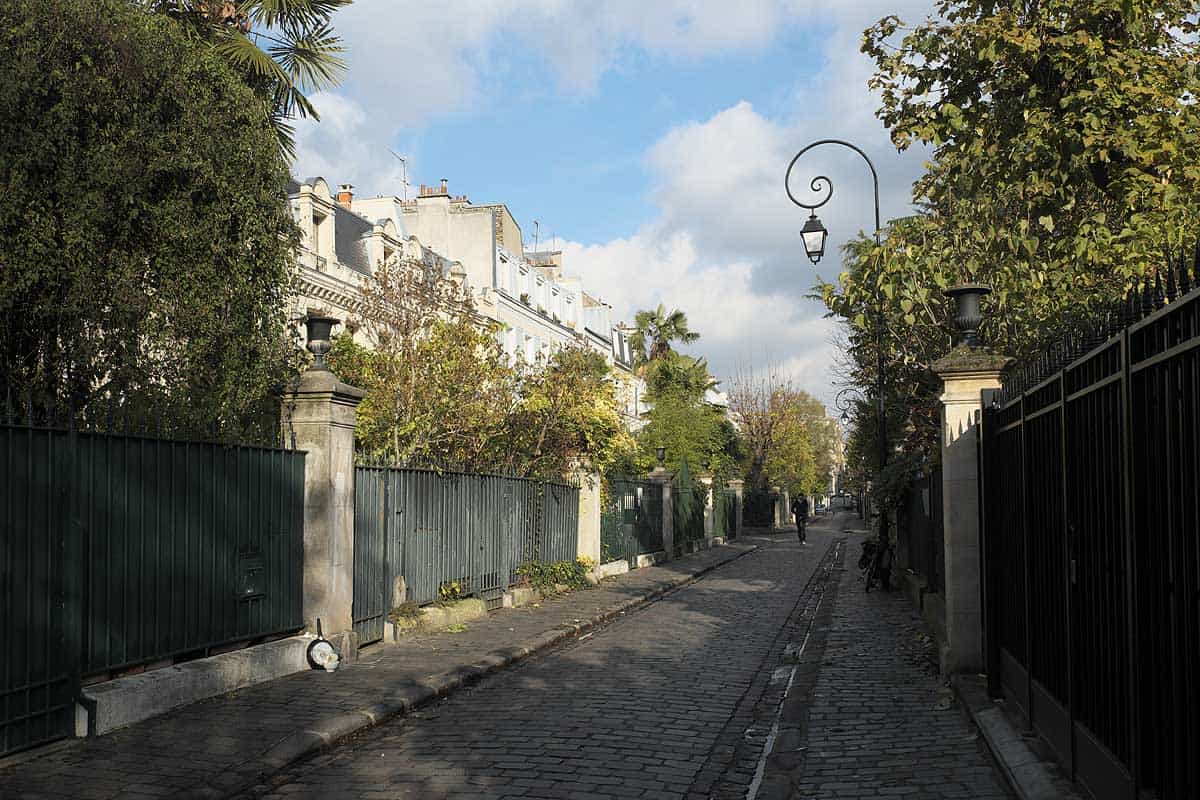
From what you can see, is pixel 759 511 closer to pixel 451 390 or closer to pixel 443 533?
pixel 451 390

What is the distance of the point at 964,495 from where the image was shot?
8.98 meters

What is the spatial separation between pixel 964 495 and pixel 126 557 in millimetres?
6594

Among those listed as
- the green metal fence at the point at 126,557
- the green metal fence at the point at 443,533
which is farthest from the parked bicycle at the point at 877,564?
the green metal fence at the point at 126,557

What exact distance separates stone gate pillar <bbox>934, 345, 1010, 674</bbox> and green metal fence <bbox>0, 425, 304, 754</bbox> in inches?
239

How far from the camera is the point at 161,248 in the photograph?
12547 mm

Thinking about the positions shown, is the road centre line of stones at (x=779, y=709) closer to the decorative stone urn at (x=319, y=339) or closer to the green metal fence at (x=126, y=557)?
the green metal fence at (x=126, y=557)

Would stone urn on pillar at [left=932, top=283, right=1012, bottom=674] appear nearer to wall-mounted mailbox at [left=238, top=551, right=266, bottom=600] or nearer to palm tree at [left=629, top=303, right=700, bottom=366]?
wall-mounted mailbox at [left=238, top=551, right=266, bottom=600]

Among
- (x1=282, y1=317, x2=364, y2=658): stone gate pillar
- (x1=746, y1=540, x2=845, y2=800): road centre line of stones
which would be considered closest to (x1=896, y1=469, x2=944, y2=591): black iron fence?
(x1=746, y1=540, x2=845, y2=800): road centre line of stones

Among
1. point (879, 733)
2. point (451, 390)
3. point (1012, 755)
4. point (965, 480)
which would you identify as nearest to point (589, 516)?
point (451, 390)

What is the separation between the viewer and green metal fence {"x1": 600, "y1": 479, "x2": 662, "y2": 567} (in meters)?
24.3

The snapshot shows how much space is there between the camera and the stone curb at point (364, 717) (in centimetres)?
648

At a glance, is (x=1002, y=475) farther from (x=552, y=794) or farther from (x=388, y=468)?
(x=388, y=468)

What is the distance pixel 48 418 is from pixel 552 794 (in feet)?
13.7

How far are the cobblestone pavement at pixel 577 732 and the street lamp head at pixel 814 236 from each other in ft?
24.2
